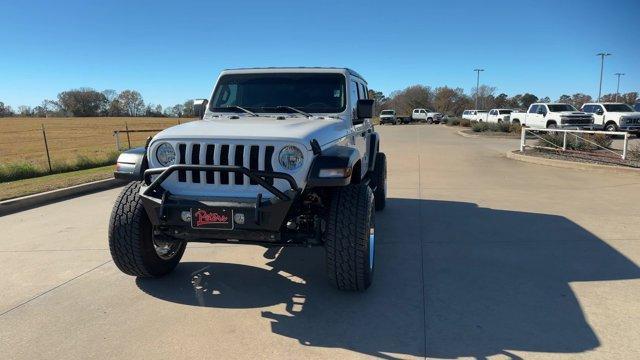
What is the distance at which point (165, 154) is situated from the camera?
3.88 meters

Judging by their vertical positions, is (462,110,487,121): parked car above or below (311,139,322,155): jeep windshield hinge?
below

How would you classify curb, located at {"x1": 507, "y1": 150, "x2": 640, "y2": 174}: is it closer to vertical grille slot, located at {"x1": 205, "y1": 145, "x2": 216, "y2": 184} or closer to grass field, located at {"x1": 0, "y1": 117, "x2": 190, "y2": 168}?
vertical grille slot, located at {"x1": 205, "y1": 145, "x2": 216, "y2": 184}

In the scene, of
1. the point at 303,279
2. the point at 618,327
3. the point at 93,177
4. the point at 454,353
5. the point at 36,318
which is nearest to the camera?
the point at 454,353

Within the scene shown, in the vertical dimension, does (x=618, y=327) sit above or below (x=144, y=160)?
below

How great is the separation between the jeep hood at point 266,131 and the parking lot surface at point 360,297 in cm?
136

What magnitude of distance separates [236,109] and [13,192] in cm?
594

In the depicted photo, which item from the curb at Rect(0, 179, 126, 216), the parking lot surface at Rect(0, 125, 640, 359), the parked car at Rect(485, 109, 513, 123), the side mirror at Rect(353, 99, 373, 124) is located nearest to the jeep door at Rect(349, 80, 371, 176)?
the side mirror at Rect(353, 99, 373, 124)

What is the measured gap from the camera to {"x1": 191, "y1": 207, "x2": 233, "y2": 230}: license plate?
11.6 ft

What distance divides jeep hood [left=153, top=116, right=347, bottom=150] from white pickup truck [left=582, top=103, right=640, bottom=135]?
24338 mm

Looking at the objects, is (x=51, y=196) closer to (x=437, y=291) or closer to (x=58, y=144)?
(x=437, y=291)

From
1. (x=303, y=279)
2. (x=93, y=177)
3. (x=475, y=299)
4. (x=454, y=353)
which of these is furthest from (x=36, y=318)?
(x=93, y=177)

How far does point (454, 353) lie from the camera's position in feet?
10.2

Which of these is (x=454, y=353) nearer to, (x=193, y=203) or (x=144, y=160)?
(x=193, y=203)

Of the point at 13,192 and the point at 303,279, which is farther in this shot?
the point at 13,192
